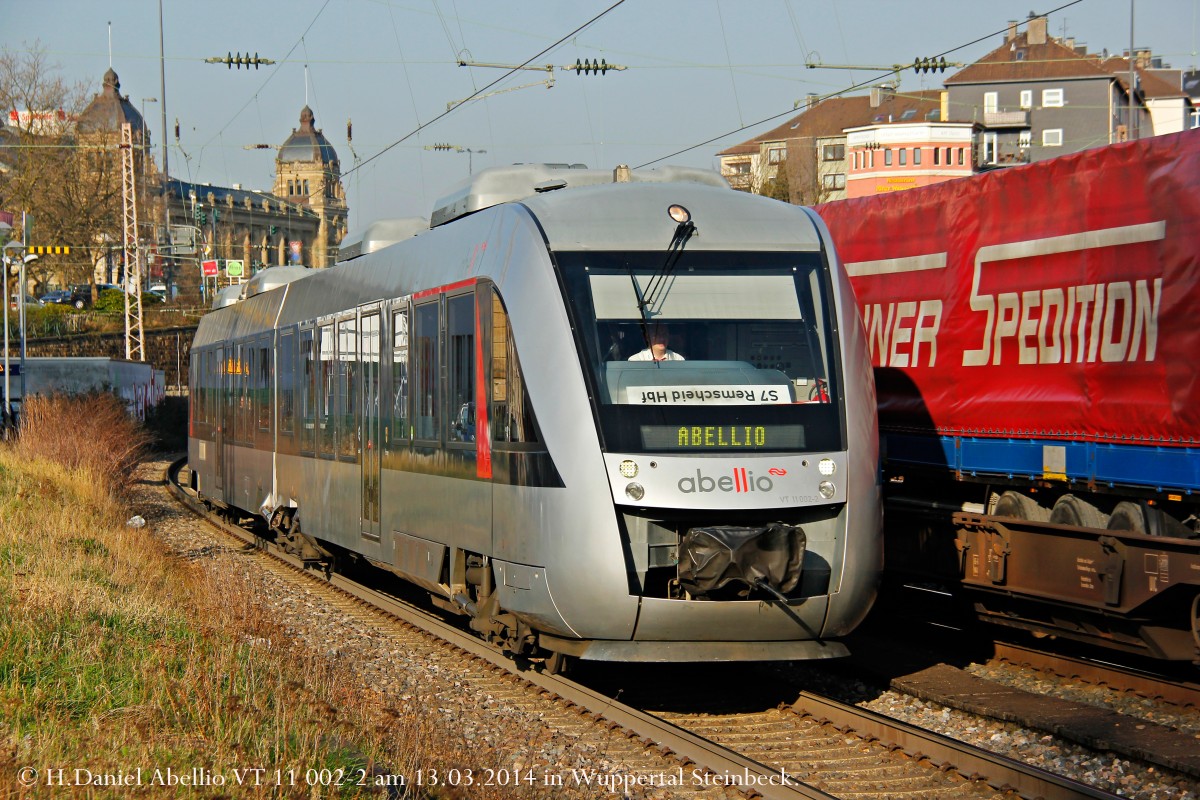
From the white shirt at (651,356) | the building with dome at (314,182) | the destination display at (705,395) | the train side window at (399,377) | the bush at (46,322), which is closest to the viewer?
the destination display at (705,395)

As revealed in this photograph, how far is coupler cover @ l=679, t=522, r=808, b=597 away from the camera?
312 inches

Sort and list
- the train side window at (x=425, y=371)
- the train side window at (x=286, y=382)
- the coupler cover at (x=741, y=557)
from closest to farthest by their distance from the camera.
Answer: the coupler cover at (x=741, y=557) < the train side window at (x=425, y=371) < the train side window at (x=286, y=382)

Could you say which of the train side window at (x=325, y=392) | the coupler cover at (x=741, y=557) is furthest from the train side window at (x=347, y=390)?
the coupler cover at (x=741, y=557)

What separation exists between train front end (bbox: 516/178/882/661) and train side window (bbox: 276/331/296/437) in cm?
692

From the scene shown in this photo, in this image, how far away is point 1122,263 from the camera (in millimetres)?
9453

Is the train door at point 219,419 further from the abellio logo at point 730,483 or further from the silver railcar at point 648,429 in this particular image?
the abellio logo at point 730,483

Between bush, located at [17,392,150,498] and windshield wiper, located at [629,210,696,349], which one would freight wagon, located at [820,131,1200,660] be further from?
bush, located at [17,392,150,498]

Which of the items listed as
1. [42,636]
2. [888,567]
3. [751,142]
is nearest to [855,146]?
→ [751,142]

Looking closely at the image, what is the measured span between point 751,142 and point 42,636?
10087 centimetres

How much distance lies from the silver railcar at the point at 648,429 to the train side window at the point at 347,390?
2.18 meters

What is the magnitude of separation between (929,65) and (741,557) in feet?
69.7

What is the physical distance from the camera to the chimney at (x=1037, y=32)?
283 feet

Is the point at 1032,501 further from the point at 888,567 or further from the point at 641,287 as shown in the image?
the point at 641,287

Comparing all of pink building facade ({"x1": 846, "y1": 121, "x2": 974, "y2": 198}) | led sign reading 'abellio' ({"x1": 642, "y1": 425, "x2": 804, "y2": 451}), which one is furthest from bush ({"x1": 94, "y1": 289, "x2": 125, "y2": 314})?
led sign reading 'abellio' ({"x1": 642, "y1": 425, "x2": 804, "y2": 451})
